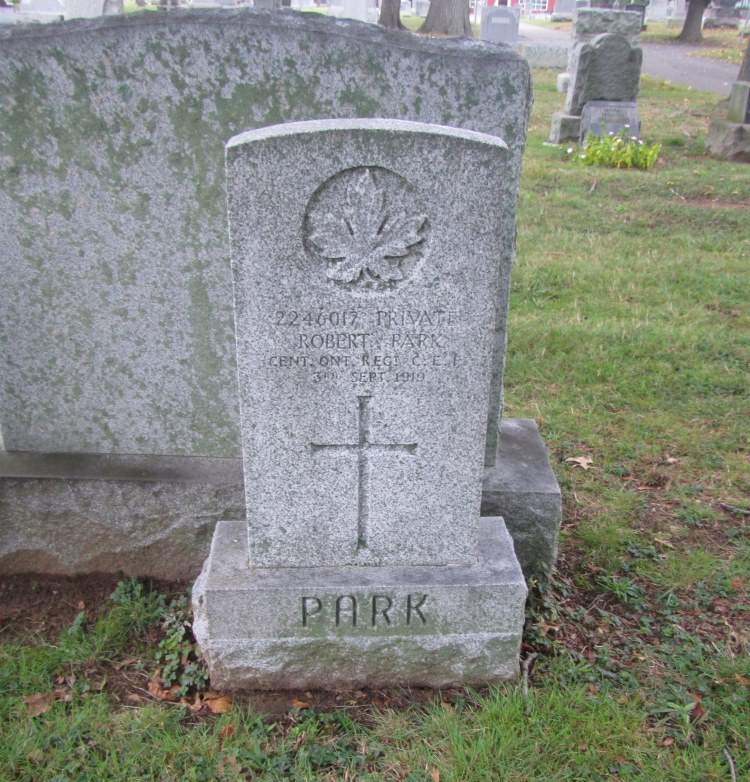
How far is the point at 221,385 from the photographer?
2.95m

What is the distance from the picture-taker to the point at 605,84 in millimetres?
10375

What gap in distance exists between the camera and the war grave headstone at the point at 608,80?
1020 centimetres

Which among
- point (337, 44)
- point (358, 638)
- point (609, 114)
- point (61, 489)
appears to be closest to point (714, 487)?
point (358, 638)

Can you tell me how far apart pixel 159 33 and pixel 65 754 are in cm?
228

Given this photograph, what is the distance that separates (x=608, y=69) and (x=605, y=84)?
0.19 meters

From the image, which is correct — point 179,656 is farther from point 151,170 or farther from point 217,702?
point 151,170

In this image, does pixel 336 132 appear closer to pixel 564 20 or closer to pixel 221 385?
pixel 221 385

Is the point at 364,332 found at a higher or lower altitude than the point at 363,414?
higher

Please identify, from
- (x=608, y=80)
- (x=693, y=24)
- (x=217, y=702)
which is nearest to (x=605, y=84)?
(x=608, y=80)

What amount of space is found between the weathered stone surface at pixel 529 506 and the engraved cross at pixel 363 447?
63 centimetres

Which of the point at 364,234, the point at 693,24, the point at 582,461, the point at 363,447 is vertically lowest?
the point at 582,461

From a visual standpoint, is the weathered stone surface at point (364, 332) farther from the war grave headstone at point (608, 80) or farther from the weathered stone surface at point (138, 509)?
the war grave headstone at point (608, 80)

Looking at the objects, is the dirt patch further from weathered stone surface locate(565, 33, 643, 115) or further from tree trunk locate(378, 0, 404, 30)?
tree trunk locate(378, 0, 404, 30)

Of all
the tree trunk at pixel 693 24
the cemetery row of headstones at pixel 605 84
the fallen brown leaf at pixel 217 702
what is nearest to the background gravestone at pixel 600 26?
the cemetery row of headstones at pixel 605 84
